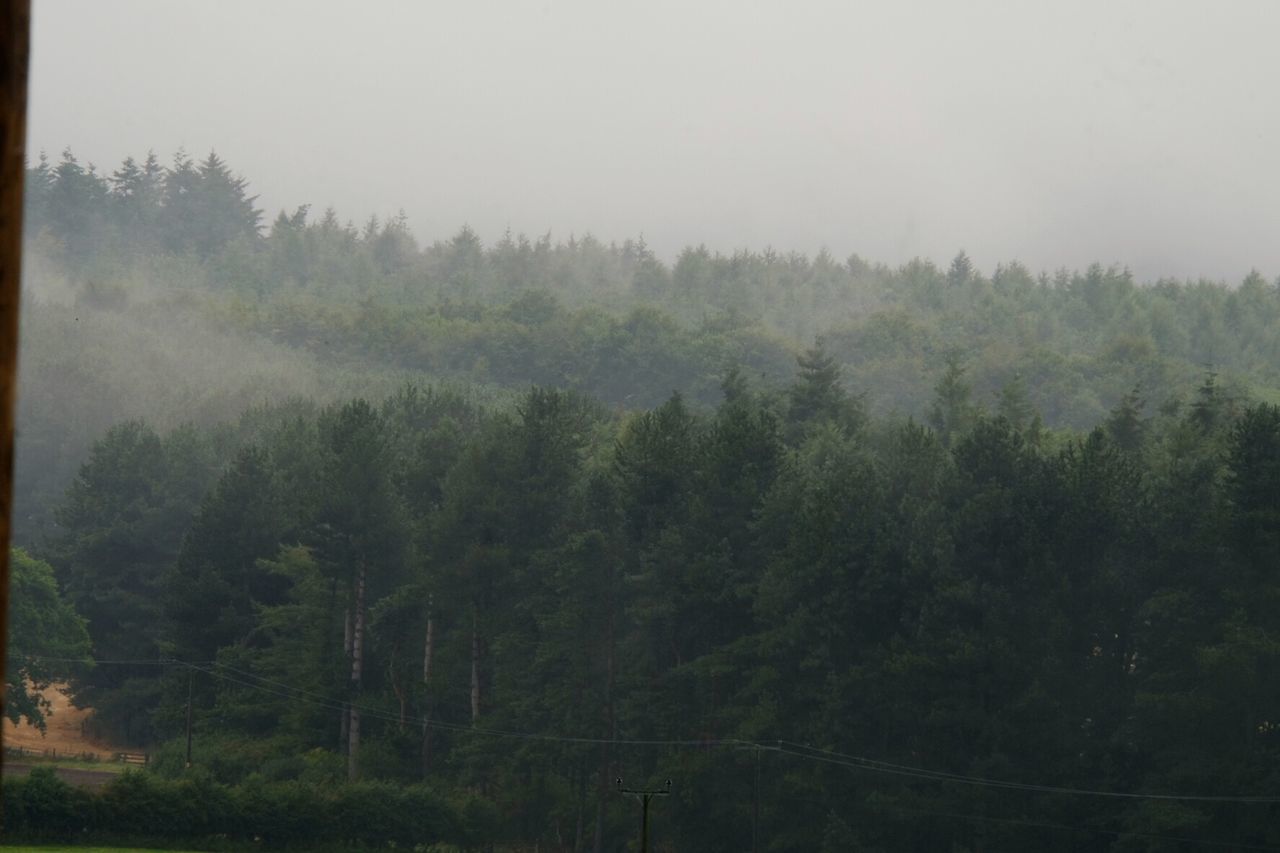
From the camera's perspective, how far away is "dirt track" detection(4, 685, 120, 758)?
82.2 meters

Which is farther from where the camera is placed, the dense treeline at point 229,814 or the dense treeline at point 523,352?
the dense treeline at point 523,352

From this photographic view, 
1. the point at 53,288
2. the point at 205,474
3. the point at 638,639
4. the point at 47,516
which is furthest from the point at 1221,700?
the point at 53,288

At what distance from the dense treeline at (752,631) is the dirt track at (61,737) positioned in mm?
1956

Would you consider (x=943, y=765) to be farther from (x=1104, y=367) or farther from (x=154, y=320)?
(x=154, y=320)

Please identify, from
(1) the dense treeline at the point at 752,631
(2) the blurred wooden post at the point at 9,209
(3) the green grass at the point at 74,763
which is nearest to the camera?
(2) the blurred wooden post at the point at 9,209

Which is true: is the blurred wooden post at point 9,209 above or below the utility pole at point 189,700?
above

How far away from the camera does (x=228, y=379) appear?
142 meters

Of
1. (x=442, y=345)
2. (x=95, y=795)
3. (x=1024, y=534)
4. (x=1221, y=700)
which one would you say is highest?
(x=442, y=345)

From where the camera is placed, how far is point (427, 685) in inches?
2739

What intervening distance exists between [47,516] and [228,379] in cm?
2983

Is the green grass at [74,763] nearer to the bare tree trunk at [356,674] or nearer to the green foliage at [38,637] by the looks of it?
the green foliage at [38,637]

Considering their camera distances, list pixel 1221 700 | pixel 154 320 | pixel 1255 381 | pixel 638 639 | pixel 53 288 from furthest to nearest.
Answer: pixel 53 288
pixel 154 320
pixel 1255 381
pixel 638 639
pixel 1221 700

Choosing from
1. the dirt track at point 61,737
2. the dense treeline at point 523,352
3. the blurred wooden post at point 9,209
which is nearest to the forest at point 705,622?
the dirt track at point 61,737

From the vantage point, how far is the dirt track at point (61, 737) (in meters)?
82.2
